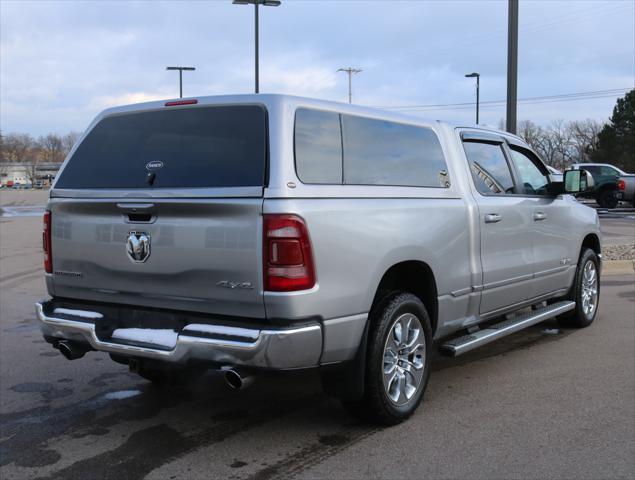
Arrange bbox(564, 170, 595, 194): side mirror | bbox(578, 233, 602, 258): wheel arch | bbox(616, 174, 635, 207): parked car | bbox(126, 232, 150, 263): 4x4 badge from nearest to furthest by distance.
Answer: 1. bbox(126, 232, 150, 263): 4x4 badge
2. bbox(564, 170, 595, 194): side mirror
3. bbox(578, 233, 602, 258): wheel arch
4. bbox(616, 174, 635, 207): parked car

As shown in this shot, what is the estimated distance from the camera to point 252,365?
342 centimetres

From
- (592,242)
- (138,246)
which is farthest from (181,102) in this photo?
(592,242)

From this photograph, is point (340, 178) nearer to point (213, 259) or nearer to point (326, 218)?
point (326, 218)

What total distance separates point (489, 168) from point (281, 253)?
261 cm

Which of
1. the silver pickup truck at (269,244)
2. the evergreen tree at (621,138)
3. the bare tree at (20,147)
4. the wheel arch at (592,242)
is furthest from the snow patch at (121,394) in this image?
the bare tree at (20,147)

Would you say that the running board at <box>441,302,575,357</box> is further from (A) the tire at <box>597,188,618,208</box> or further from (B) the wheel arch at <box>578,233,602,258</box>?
(A) the tire at <box>597,188,618,208</box>

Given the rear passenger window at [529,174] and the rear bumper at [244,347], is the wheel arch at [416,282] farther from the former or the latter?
the rear passenger window at [529,174]

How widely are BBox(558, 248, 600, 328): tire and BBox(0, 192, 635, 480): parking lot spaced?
687 mm

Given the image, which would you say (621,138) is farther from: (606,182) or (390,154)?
(390,154)

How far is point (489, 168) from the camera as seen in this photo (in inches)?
211

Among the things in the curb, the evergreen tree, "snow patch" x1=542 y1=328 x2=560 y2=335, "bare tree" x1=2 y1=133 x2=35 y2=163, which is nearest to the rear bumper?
"snow patch" x1=542 y1=328 x2=560 y2=335

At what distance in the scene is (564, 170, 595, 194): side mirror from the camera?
598 cm

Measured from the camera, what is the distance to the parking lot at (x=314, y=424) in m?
3.55

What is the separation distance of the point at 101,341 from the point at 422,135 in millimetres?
2571
